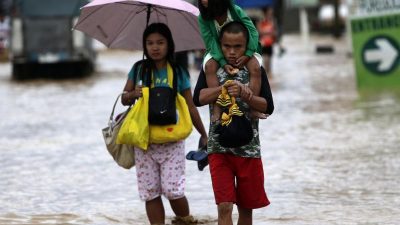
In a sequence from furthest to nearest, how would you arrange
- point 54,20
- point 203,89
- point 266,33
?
point 54,20
point 266,33
point 203,89

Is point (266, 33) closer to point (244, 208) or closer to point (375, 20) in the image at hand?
point (375, 20)

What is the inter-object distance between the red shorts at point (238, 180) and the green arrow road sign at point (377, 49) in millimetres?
12985

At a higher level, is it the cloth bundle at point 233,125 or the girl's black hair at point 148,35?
the girl's black hair at point 148,35

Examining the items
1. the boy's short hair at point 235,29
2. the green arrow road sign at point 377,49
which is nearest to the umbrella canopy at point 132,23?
the boy's short hair at point 235,29

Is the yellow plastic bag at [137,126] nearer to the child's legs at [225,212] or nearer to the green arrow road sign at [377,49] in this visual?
the child's legs at [225,212]

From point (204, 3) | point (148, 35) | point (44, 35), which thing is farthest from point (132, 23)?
point (44, 35)

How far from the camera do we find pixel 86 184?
1035 cm

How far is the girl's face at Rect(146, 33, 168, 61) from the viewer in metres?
7.54

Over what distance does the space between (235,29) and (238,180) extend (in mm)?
887

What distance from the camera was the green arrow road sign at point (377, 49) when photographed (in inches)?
763

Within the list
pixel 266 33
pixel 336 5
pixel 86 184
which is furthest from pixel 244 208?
pixel 336 5

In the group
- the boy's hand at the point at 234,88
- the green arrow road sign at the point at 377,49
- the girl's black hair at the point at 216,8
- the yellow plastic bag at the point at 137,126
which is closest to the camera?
the boy's hand at the point at 234,88

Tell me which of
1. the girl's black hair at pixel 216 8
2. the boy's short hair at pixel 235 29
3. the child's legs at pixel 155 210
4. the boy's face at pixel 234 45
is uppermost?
the girl's black hair at pixel 216 8

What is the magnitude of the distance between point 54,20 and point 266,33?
19.3ft
